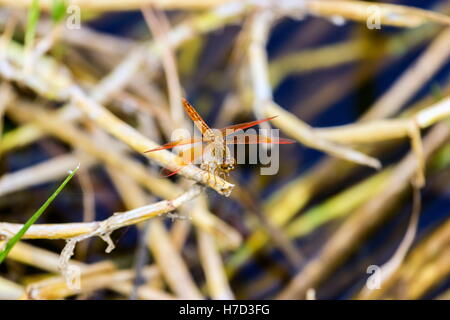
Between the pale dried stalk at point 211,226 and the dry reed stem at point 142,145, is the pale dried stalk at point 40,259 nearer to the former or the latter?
the pale dried stalk at point 211,226

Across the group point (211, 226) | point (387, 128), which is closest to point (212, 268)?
point (211, 226)

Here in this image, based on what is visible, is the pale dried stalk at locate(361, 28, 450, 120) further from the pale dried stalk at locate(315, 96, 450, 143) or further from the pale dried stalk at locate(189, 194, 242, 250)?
the pale dried stalk at locate(189, 194, 242, 250)

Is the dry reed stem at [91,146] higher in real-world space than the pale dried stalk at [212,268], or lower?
higher

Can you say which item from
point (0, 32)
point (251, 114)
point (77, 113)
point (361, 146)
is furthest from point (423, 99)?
point (0, 32)

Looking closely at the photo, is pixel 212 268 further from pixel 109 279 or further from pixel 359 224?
pixel 359 224

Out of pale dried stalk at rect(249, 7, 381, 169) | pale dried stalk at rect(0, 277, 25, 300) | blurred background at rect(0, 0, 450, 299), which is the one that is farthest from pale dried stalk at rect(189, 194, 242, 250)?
pale dried stalk at rect(0, 277, 25, 300)

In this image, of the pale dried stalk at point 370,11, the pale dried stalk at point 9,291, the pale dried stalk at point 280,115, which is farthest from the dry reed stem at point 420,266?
the pale dried stalk at point 9,291
